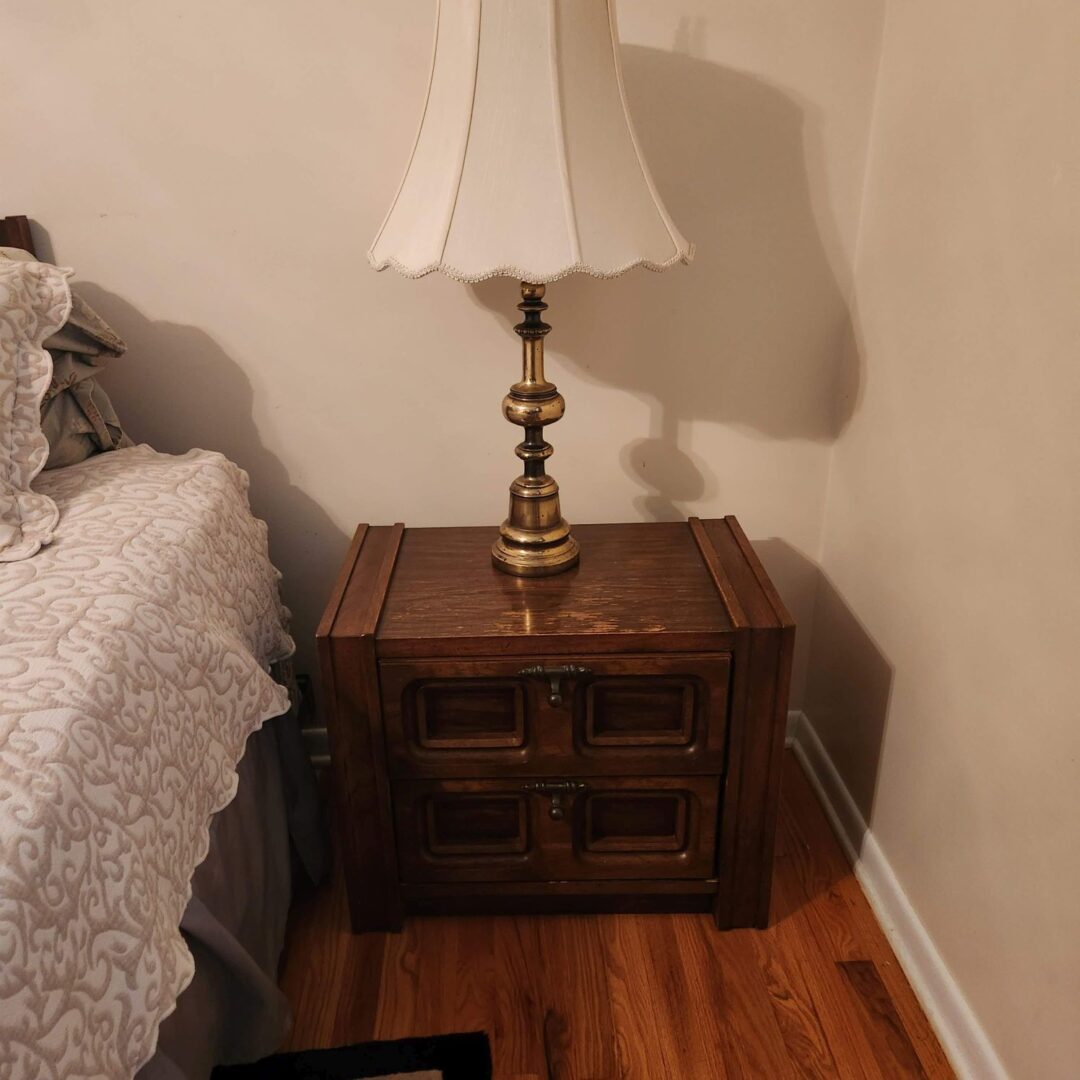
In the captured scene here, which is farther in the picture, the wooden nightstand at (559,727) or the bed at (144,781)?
the wooden nightstand at (559,727)

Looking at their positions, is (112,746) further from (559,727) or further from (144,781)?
(559,727)

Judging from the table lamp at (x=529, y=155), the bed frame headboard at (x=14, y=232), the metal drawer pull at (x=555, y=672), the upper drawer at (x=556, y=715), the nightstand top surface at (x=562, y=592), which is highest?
the table lamp at (x=529, y=155)

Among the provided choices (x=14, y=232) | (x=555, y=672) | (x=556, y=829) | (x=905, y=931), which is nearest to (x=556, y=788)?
(x=556, y=829)

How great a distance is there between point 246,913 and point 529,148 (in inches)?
41.7

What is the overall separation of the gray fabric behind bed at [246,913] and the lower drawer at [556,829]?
20 cm

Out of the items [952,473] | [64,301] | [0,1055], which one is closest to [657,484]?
[952,473]

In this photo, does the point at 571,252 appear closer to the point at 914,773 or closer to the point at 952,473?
the point at 952,473

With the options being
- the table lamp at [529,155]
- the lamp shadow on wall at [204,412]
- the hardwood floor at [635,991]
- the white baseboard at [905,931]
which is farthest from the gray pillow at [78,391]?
the white baseboard at [905,931]

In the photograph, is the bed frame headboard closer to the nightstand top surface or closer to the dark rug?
the nightstand top surface

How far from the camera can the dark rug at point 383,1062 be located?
3.83ft

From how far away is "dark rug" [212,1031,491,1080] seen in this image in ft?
3.83

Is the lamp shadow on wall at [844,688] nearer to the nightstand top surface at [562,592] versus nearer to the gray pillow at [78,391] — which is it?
the nightstand top surface at [562,592]

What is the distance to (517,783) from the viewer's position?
1272 mm

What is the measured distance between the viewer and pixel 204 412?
4.93 ft
